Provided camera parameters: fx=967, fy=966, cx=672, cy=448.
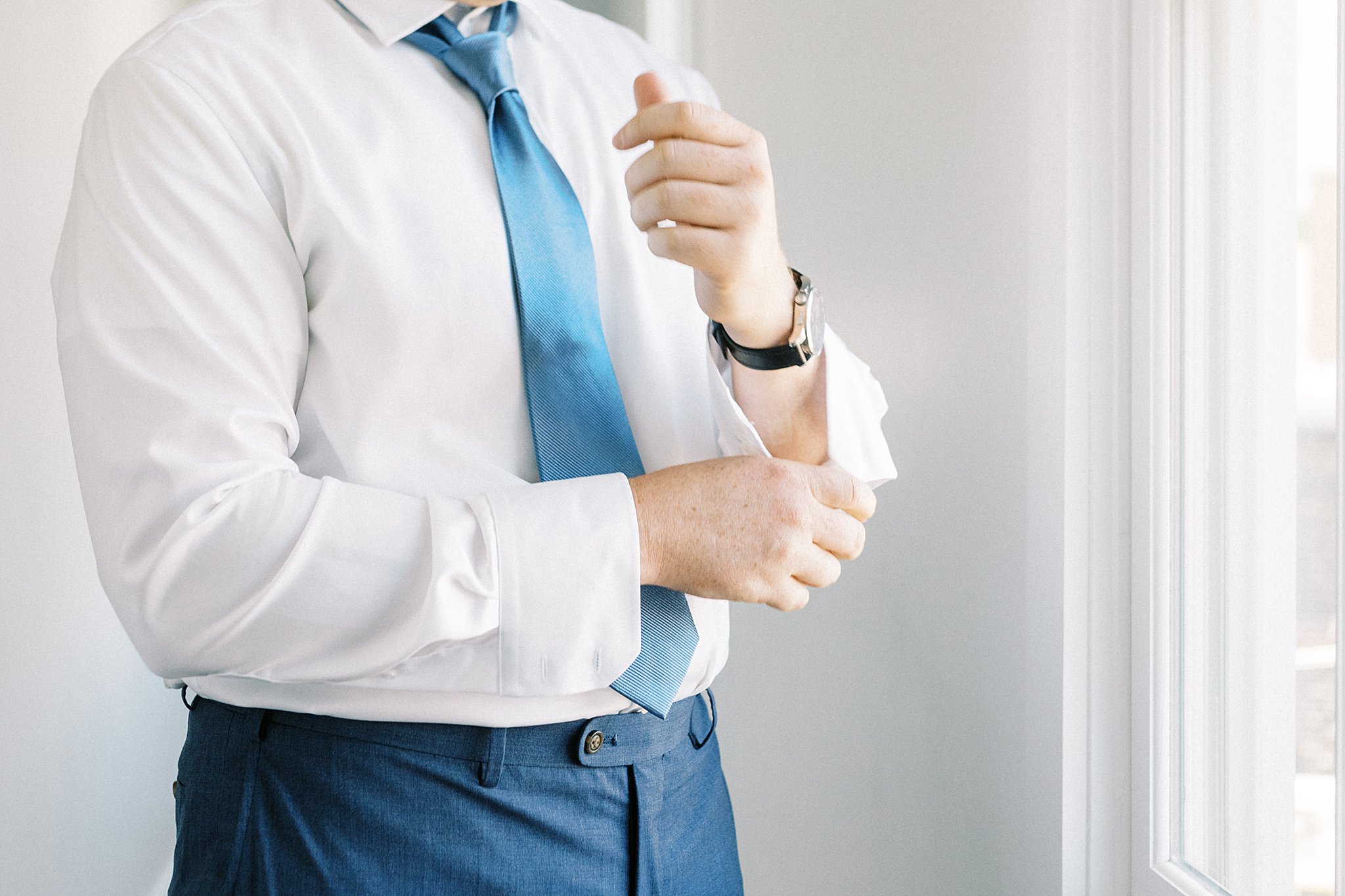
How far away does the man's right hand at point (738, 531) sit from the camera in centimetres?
72

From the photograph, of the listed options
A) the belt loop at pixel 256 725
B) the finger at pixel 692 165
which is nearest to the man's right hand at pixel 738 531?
the finger at pixel 692 165

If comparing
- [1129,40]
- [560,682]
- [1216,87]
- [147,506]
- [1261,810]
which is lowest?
[1261,810]

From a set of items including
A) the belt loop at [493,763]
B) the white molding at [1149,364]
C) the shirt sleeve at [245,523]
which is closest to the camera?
the shirt sleeve at [245,523]

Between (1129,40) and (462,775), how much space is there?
1115 millimetres

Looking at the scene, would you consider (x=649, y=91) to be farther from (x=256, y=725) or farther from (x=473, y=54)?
(x=256, y=725)

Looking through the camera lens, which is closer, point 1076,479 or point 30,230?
point 1076,479

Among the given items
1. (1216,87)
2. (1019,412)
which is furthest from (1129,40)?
(1019,412)

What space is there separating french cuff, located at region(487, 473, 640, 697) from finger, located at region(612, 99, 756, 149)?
0.83ft

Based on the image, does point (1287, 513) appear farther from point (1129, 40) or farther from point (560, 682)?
point (560, 682)

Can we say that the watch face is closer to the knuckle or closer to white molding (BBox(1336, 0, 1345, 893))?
the knuckle

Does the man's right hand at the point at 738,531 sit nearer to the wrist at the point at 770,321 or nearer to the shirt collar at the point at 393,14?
the wrist at the point at 770,321

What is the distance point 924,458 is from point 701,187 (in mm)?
906

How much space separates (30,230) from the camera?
1308mm

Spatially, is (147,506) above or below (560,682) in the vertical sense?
above
